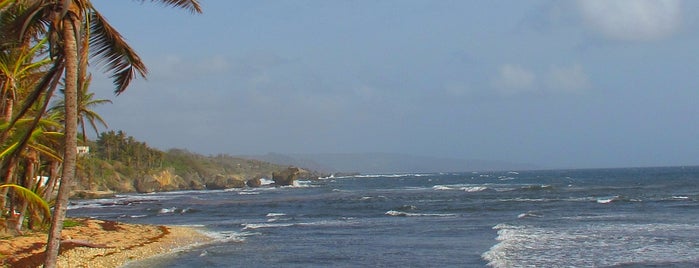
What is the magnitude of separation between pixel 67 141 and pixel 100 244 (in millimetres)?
15179

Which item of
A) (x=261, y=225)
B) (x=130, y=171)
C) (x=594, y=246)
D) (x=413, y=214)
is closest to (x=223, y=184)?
(x=130, y=171)

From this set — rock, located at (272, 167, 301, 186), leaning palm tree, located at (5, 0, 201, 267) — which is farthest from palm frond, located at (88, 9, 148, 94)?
rock, located at (272, 167, 301, 186)

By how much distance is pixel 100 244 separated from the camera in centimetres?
2225

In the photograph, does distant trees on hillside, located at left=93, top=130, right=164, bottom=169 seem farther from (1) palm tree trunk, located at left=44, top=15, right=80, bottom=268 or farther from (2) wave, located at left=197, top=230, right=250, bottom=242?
(1) palm tree trunk, located at left=44, top=15, right=80, bottom=268

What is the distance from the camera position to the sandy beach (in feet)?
59.7

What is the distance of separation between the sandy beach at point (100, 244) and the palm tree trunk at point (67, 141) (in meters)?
9.46

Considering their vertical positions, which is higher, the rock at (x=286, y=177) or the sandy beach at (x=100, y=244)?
the rock at (x=286, y=177)

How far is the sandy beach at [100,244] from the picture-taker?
59.7 feet

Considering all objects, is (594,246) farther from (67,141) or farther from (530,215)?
(67,141)

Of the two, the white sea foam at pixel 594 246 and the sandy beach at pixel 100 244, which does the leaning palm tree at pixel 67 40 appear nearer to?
the sandy beach at pixel 100 244

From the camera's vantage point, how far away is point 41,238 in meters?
20.8

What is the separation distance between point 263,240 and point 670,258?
45.8 feet

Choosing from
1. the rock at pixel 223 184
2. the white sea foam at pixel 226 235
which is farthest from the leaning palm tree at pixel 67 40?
the rock at pixel 223 184

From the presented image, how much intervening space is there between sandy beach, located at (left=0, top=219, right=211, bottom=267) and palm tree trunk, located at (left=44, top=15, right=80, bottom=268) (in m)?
9.46
